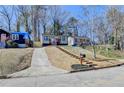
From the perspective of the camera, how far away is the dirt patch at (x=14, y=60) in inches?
498

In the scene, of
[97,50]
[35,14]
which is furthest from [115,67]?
[35,14]

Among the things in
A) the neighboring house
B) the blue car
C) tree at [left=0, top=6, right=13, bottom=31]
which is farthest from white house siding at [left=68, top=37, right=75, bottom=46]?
tree at [left=0, top=6, right=13, bottom=31]

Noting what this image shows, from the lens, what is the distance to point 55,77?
1241cm

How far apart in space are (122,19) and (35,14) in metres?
2.62

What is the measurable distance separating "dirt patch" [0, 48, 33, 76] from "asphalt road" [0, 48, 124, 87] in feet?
0.62

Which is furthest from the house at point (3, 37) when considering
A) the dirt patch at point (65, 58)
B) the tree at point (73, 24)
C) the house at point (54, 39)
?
the tree at point (73, 24)

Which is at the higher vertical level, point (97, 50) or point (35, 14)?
point (35, 14)

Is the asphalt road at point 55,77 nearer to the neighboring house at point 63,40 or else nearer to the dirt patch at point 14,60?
the dirt patch at point 14,60

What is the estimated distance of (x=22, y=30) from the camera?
1250 cm

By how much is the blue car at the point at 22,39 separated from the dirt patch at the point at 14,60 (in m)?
0.18

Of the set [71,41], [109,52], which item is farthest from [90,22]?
[109,52]

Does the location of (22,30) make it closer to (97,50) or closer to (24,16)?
(24,16)

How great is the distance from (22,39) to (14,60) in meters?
0.90

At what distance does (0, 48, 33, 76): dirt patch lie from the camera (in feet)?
41.5
